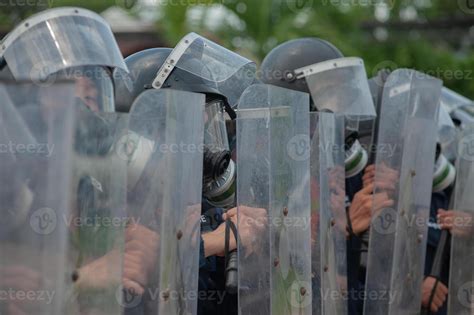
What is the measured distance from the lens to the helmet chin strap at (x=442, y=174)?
5488mm

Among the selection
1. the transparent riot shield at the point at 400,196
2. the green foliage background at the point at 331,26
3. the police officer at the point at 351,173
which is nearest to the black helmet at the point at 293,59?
the police officer at the point at 351,173

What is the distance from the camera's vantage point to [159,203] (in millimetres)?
3168

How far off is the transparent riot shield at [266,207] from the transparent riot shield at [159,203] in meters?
0.40

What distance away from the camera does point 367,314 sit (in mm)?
4512

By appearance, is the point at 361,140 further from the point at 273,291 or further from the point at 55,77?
the point at 55,77

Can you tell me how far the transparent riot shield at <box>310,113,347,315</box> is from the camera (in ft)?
13.2

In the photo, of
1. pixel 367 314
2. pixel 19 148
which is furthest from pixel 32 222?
pixel 367 314

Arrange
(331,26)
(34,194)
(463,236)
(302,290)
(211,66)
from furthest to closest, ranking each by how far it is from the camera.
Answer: (331,26), (463,236), (211,66), (302,290), (34,194)

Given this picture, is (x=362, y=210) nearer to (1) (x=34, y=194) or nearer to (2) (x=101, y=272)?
(2) (x=101, y=272)

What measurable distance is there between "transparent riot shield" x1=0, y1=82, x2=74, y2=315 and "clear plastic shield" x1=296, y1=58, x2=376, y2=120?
2237 millimetres

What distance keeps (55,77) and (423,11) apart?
45.7ft

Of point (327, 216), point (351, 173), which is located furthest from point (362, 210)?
point (327, 216)

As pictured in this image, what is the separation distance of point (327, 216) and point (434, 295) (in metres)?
1.55

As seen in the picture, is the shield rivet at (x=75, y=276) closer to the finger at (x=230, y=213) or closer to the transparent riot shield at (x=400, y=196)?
the finger at (x=230, y=213)
